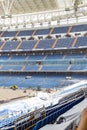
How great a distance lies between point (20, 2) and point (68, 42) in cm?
3278

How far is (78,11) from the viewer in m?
58.7

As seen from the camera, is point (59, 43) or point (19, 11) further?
point (19, 11)

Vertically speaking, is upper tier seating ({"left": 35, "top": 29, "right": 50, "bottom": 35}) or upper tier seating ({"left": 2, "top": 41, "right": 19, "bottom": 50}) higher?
upper tier seating ({"left": 35, "top": 29, "right": 50, "bottom": 35})

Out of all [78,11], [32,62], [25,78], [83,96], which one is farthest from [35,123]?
[78,11]

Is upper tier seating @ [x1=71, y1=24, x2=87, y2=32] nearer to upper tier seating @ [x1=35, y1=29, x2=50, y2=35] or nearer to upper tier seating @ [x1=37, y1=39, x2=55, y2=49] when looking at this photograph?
upper tier seating @ [x1=37, y1=39, x2=55, y2=49]

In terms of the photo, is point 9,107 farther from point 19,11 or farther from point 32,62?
point 19,11

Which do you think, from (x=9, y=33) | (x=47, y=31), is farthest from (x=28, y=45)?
(x=9, y=33)

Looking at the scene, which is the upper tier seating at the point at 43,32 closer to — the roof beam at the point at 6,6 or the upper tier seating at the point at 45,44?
the upper tier seating at the point at 45,44

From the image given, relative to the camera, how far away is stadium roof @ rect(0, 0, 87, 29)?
5922cm

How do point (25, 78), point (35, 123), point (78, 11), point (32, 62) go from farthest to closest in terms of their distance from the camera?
point (78, 11) → point (32, 62) → point (25, 78) → point (35, 123)

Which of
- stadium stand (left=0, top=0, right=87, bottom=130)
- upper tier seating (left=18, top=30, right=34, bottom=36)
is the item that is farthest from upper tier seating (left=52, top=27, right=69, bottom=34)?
upper tier seating (left=18, top=30, right=34, bottom=36)

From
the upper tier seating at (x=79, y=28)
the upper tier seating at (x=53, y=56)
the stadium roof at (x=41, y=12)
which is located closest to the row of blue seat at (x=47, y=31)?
the upper tier seating at (x=79, y=28)

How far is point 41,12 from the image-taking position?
212 ft

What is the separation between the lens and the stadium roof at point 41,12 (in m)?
59.2
